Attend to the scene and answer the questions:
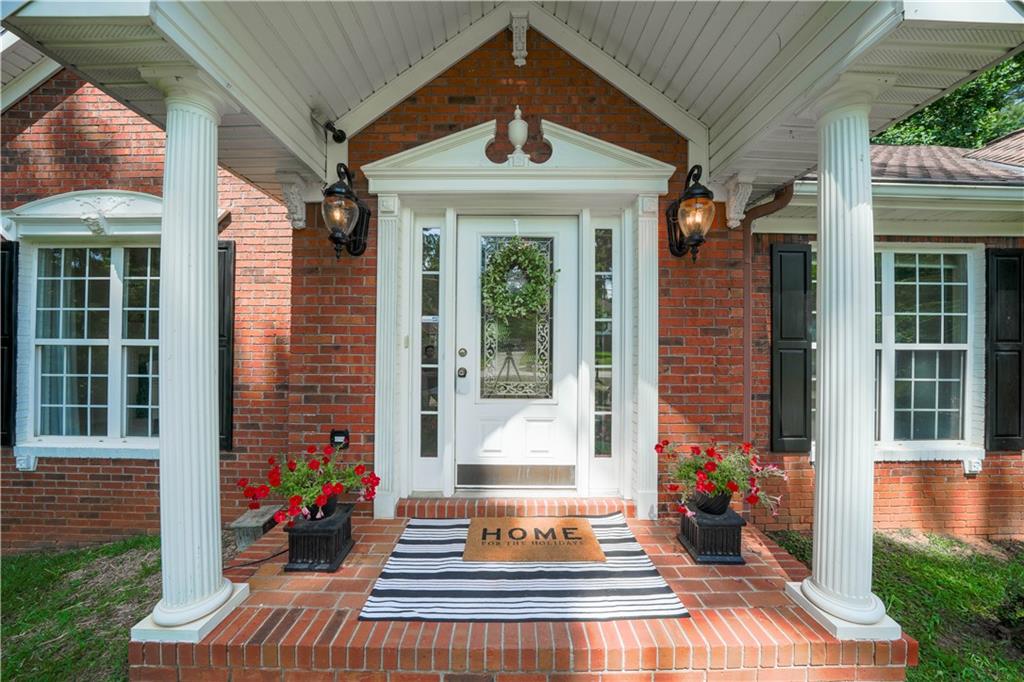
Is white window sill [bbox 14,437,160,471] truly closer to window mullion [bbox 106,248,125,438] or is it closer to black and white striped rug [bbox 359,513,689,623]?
window mullion [bbox 106,248,125,438]

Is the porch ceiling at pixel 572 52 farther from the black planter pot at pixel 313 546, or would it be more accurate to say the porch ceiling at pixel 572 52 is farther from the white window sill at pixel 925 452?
the white window sill at pixel 925 452

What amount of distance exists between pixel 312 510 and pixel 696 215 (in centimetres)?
279

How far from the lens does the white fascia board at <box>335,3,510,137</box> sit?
284 centimetres

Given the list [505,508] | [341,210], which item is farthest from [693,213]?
[505,508]

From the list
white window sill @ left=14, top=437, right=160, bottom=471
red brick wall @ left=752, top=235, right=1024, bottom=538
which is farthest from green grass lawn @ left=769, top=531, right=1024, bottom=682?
white window sill @ left=14, top=437, right=160, bottom=471

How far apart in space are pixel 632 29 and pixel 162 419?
3184 millimetres

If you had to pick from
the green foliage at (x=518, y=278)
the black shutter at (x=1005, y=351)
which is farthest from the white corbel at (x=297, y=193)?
the black shutter at (x=1005, y=351)

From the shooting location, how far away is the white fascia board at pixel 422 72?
2836 millimetres

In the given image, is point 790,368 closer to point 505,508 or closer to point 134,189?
point 505,508

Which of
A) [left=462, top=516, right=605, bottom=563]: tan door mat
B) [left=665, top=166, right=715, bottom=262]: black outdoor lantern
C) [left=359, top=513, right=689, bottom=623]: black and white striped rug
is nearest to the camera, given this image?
[left=359, top=513, right=689, bottom=623]: black and white striped rug

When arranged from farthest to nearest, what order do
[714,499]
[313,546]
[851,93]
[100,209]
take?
[100,209], [714,499], [313,546], [851,93]

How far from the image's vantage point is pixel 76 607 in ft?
9.30

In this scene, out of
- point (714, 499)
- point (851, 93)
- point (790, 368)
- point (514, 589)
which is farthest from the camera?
point (790, 368)

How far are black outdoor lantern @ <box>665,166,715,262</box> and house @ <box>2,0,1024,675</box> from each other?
171 mm
